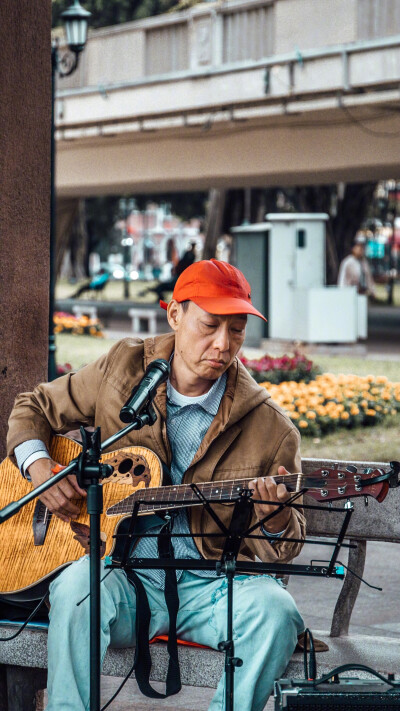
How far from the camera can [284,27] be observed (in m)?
15.4

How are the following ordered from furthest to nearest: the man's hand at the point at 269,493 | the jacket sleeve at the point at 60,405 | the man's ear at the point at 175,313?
the jacket sleeve at the point at 60,405, the man's ear at the point at 175,313, the man's hand at the point at 269,493

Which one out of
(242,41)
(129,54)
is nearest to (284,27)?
(242,41)

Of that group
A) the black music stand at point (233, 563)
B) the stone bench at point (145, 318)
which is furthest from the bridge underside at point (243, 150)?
the black music stand at point (233, 563)

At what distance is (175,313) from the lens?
3635 millimetres

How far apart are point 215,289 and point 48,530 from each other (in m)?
0.97

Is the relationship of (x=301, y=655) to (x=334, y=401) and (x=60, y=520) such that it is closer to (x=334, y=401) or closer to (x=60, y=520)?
(x=60, y=520)

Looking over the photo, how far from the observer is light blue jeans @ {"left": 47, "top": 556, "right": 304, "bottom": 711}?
312cm

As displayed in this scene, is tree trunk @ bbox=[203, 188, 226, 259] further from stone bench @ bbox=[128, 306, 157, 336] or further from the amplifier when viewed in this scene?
the amplifier

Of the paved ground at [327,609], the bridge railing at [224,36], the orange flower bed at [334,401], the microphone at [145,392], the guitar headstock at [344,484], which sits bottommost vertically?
the paved ground at [327,609]

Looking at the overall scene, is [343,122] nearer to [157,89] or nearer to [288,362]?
[157,89]

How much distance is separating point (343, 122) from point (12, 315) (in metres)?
13.8

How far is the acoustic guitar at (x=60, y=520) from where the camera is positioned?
3.31m

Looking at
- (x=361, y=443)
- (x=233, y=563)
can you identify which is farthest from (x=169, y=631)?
(x=361, y=443)

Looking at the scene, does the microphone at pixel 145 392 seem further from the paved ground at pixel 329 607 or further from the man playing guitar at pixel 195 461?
the paved ground at pixel 329 607
